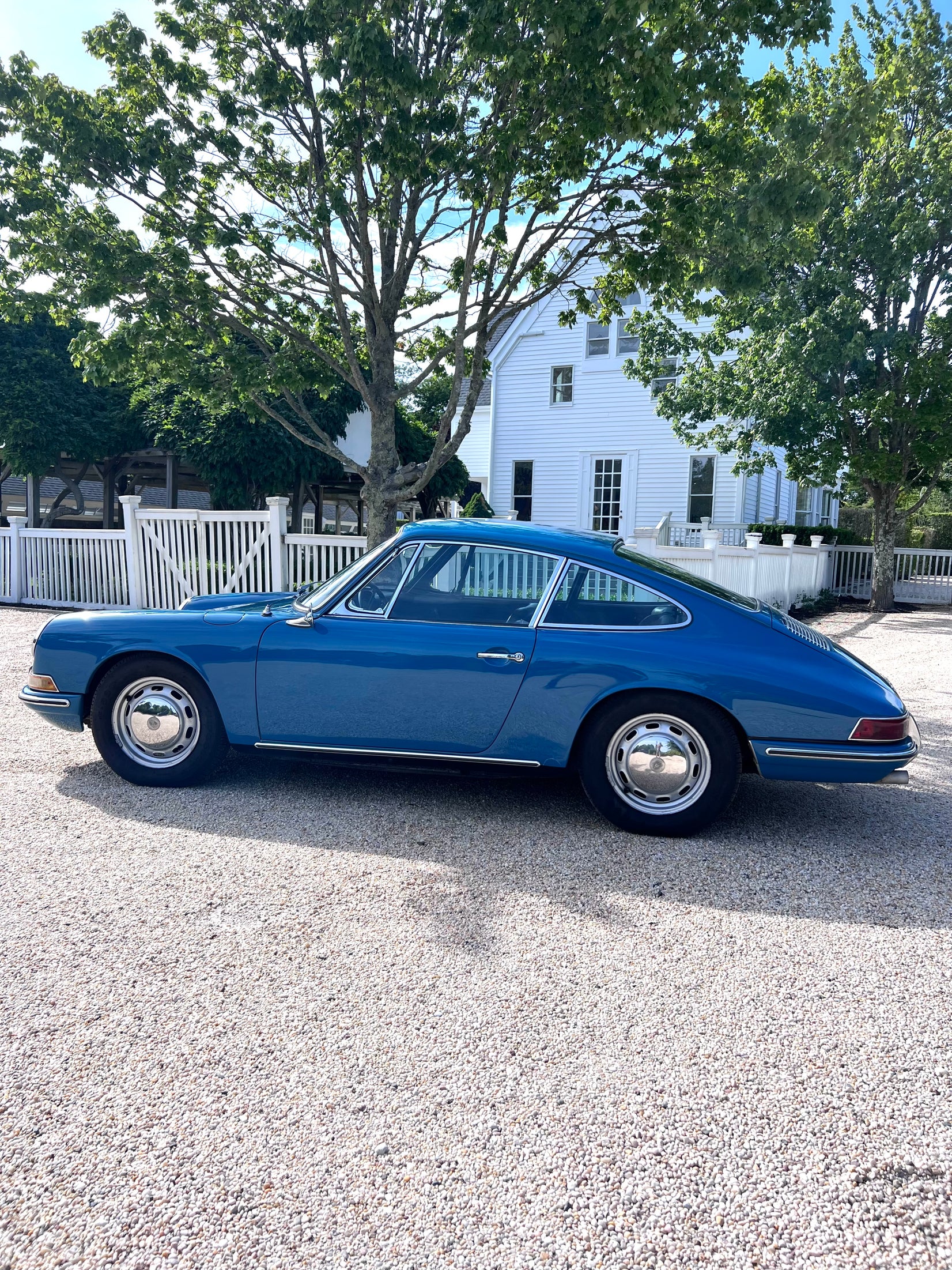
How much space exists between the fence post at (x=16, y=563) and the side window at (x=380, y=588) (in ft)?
40.7

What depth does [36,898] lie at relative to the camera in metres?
3.33

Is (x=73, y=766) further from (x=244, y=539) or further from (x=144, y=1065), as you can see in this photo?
(x=244, y=539)

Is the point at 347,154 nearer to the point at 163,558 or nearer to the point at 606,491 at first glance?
the point at 163,558

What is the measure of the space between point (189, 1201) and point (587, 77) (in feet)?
24.0

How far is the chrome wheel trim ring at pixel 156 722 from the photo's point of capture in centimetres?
457

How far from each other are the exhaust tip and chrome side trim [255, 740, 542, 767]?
1.59m

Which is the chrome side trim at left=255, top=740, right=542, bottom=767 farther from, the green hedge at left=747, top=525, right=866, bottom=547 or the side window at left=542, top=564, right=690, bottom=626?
the green hedge at left=747, top=525, right=866, bottom=547

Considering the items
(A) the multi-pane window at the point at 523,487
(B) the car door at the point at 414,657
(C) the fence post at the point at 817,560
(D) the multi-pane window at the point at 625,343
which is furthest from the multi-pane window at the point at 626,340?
(B) the car door at the point at 414,657

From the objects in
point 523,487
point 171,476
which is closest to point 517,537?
point 171,476

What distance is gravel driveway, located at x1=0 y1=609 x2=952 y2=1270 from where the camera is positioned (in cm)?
182

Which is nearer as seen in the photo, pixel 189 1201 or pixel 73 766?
pixel 189 1201

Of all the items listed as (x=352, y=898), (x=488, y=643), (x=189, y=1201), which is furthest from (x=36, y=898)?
(x=488, y=643)

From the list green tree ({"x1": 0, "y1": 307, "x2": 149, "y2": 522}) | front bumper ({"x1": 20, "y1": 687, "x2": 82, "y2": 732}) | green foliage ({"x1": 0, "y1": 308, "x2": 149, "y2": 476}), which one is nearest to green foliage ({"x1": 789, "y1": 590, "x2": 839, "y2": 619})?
green tree ({"x1": 0, "y1": 307, "x2": 149, "y2": 522})

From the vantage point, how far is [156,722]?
4.60 m
